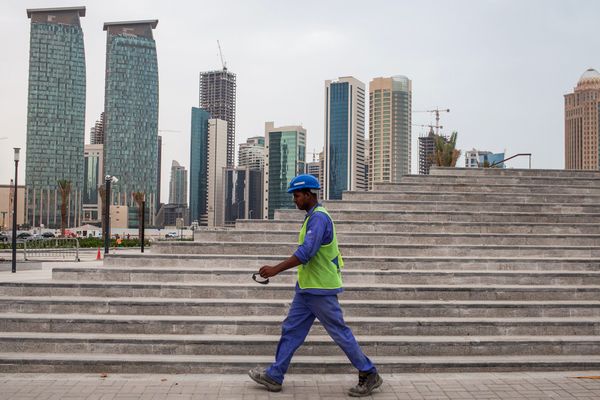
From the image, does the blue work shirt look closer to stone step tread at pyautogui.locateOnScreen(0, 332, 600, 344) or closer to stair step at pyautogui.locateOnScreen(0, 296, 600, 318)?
stone step tread at pyautogui.locateOnScreen(0, 332, 600, 344)

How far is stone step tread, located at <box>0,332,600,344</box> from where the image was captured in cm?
602

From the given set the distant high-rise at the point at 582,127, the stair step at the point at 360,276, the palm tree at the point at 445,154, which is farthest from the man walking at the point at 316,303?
the distant high-rise at the point at 582,127

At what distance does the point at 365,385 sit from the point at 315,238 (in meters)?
1.35

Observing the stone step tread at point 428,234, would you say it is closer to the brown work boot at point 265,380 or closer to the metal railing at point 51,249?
the brown work boot at point 265,380

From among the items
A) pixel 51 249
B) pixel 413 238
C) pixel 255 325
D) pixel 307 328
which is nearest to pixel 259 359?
pixel 255 325

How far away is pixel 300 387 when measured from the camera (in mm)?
5328

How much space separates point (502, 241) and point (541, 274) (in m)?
1.42

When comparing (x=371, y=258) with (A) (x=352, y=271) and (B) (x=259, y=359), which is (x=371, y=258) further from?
(B) (x=259, y=359)

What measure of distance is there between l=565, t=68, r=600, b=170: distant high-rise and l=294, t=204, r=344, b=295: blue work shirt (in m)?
70.0

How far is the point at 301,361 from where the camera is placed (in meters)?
5.76

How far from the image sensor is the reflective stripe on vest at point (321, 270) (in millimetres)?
5133

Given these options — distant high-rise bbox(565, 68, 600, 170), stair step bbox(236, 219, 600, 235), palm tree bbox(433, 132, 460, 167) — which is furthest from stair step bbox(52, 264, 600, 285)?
distant high-rise bbox(565, 68, 600, 170)

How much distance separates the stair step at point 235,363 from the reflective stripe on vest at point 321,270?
1.04 metres

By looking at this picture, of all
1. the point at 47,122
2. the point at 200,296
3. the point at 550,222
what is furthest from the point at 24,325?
the point at 47,122
